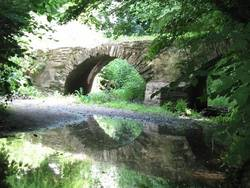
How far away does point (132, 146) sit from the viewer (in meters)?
5.73

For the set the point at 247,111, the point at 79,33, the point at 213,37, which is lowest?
the point at 247,111

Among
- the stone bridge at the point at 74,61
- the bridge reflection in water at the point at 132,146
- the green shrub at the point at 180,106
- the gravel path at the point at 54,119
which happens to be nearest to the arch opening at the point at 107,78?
the stone bridge at the point at 74,61

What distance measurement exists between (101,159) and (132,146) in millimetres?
1164

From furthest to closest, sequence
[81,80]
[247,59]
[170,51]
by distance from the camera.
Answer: [81,80], [170,51], [247,59]

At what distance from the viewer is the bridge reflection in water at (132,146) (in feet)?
14.4

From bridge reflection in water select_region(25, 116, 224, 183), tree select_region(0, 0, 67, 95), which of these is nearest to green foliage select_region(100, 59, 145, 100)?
bridge reflection in water select_region(25, 116, 224, 183)

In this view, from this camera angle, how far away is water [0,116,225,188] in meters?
3.57

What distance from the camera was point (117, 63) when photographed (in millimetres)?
18906

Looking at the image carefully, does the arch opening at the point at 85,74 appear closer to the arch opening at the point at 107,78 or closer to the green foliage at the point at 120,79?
the arch opening at the point at 107,78

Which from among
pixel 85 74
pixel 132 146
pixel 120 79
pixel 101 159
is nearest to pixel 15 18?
pixel 101 159

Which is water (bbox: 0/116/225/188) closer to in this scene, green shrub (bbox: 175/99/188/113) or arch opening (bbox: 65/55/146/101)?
green shrub (bbox: 175/99/188/113)

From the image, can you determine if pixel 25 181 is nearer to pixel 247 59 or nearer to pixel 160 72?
pixel 247 59

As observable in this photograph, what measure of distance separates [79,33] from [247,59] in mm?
14625

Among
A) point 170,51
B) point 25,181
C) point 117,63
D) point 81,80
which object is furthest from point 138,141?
point 117,63
